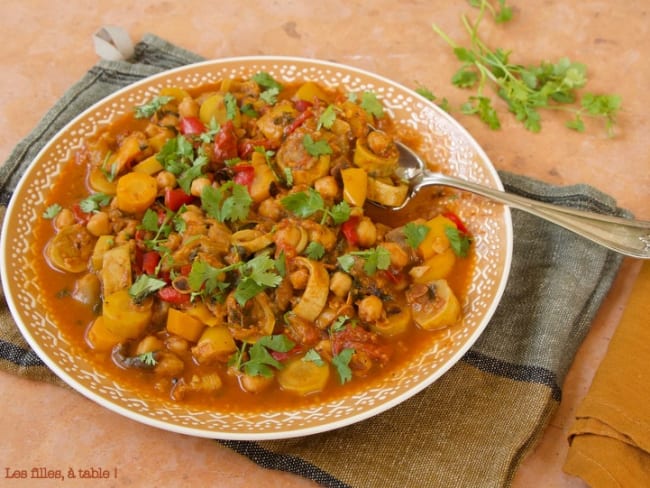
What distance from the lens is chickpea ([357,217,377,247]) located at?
3.53m

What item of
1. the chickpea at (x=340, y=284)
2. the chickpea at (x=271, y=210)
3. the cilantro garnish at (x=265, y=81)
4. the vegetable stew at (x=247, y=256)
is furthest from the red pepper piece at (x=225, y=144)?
the chickpea at (x=340, y=284)

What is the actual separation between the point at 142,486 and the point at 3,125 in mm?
2816

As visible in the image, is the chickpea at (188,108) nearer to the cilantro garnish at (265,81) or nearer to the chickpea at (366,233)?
the cilantro garnish at (265,81)

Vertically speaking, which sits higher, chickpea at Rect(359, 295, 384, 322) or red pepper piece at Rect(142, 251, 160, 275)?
red pepper piece at Rect(142, 251, 160, 275)

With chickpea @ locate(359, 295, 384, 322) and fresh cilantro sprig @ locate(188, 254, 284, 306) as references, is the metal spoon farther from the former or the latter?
fresh cilantro sprig @ locate(188, 254, 284, 306)

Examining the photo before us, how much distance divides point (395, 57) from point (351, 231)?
2.16 metres

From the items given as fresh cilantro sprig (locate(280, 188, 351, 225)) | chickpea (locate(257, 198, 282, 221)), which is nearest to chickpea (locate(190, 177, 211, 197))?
chickpea (locate(257, 198, 282, 221))

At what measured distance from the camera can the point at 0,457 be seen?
10.6 feet

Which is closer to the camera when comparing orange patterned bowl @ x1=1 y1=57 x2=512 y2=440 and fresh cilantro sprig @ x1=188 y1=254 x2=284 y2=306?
orange patterned bowl @ x1=1 y1=57 x2=512 y2=440

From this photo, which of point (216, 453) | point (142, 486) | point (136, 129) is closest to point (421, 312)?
point (216, 453)

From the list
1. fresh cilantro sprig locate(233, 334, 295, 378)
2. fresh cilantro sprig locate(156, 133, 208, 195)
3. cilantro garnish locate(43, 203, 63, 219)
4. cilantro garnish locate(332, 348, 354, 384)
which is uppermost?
fresh cilantro sprig locate(156, 133, 208, 195)

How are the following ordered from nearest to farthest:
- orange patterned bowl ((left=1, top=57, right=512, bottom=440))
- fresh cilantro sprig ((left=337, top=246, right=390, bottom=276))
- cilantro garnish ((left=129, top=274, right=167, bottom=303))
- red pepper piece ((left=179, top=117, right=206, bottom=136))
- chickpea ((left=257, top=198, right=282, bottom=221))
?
orange patterned bowl ((left=1, top=57, right=512, bottom=440)), cilantro garnish ((left=129, top=274, right=167, bottom=303)), fresh cilantro sprig ((left=337, top=246, right=390, bottom=276)), chickpea ((left=257, top=198, right=282, bottom=221)), red pepper piece ((left=179, top=117, right=206, bottom=136))

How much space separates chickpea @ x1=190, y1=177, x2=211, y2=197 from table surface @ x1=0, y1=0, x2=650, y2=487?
1.22m

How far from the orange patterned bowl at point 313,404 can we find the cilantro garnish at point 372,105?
0.36ft
